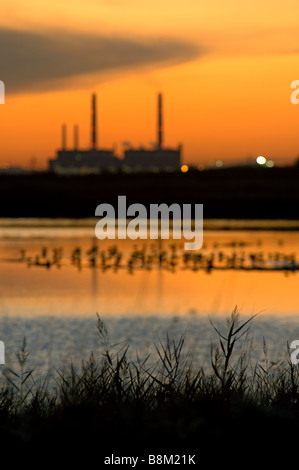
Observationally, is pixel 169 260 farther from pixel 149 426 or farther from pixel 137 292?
pixel 149 426

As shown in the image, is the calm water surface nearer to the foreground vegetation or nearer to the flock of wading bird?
the flock of wading bird

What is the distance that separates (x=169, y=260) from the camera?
105ft

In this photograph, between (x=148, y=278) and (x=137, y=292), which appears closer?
(x=137, y=292)

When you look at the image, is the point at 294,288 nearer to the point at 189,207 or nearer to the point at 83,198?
the point at 189,207

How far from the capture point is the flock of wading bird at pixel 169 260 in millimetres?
29766

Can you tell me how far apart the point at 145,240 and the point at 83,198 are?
4407 cm

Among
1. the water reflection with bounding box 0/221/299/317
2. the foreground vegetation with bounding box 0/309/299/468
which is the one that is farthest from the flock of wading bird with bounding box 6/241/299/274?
the foreground vegetation with bounding box 0/309/299/468

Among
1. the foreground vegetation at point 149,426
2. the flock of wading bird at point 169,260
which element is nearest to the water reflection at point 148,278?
the flock of wading bird at point 169,260

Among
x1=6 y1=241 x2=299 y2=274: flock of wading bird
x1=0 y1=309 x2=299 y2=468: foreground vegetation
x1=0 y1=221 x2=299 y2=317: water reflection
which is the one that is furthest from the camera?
x1=6 y1=241 x2=299 y2=274: flock of wading bird

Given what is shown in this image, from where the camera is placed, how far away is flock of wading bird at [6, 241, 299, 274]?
29.8m

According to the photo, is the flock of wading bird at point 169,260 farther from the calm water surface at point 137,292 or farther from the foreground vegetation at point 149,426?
the foreground vegetation at point 149,426

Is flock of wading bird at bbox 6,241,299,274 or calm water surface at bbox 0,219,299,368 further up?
flock of wading bird at bbox 6,241,299,274

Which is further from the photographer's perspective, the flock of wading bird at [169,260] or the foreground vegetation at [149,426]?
the flock of wading bird at [169,260]

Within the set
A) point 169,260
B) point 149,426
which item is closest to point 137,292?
point 169,260
